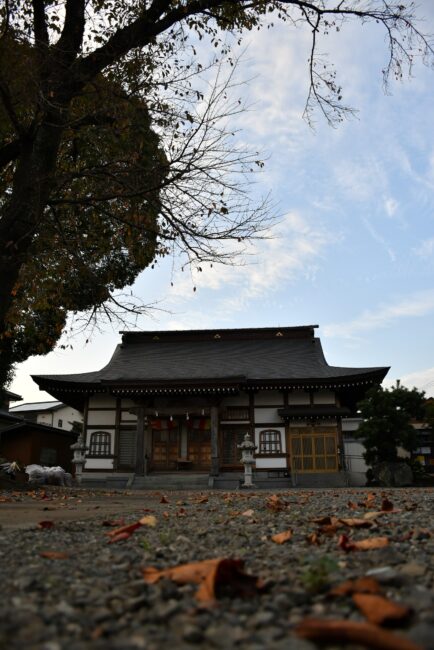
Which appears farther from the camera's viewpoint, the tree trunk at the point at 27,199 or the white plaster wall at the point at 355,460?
the white plaster wall at the point at 355,460

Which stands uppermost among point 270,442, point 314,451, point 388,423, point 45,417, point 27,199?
point 27,199

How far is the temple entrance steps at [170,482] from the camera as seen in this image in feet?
53.2

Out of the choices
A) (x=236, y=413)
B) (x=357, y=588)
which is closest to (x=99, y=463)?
(x=236, y=413)

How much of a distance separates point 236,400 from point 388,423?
19.2 feet

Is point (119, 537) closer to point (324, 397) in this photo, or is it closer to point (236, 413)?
point (236, 413)

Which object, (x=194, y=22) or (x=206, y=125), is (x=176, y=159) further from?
(x=194, y=22)

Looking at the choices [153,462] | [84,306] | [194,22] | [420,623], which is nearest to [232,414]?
[153,462]

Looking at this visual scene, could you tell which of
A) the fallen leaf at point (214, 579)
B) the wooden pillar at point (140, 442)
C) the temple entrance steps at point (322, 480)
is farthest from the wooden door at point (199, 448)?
the fallen leaf at point (214, 579)

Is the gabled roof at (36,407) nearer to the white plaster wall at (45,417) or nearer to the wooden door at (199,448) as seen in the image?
the white plaster wall at (45,417)

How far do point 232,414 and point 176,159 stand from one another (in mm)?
15089

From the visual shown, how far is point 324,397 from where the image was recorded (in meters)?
19.0

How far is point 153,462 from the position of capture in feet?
64.0

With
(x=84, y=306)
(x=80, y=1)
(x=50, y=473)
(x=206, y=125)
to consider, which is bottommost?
(x=50, y=473)

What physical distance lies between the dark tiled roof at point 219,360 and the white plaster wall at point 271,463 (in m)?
3.13
